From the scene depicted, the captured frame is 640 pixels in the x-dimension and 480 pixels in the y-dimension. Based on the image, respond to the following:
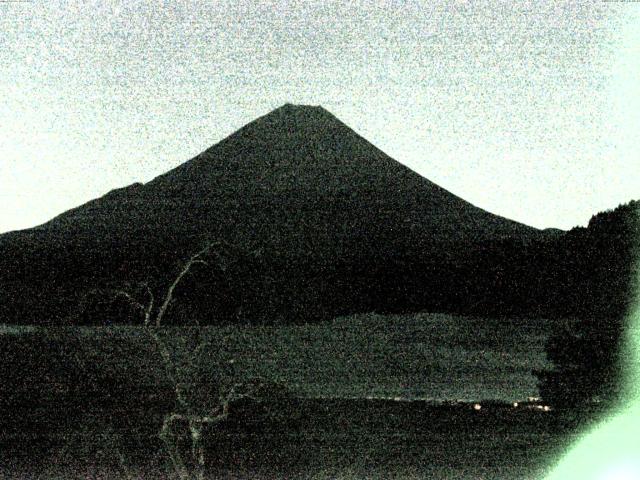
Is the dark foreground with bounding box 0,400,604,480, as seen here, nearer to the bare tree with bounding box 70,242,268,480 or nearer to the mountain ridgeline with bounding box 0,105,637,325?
the bare tree with bounding box 70,242,268,480

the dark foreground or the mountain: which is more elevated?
the mountain

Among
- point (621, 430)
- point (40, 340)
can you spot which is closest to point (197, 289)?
point (40, 340)

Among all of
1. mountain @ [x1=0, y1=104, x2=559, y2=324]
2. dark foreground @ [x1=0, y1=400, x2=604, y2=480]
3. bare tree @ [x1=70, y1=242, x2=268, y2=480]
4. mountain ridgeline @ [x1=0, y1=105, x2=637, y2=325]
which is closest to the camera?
bare tree @ [x1=70, y1=242, x2=268, y2=480]

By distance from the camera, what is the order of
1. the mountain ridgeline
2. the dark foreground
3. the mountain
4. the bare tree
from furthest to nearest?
the mountain, the mountain ridgeline, the dark foreground, the bare tree

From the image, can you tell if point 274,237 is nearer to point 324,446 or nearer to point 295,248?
point 295,248

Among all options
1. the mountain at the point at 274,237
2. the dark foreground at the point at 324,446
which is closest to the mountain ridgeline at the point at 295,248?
the mountain at the point at 274,237

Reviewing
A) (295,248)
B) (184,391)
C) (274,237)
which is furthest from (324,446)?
(274,237)

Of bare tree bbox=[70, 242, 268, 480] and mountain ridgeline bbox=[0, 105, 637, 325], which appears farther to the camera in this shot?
mountain ridgeline bbox=[0, 105, 637, 325]

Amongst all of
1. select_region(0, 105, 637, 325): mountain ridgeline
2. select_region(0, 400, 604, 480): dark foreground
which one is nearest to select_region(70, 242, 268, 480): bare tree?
select_region(0, 105, 637, 325): mountain ridgeline
